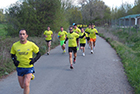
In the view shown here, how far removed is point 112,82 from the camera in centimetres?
609

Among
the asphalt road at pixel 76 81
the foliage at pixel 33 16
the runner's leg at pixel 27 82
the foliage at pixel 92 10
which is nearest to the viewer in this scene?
the runner's leg at pixel 27 82

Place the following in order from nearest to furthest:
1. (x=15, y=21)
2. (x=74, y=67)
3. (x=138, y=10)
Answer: (x=74, y=67)
(x=15, y=21)
(x=138, y=10)

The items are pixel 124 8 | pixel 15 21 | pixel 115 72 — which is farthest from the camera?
pixel 124 8

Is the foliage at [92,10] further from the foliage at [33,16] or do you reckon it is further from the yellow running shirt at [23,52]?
the yellow running shirt at [23,52]

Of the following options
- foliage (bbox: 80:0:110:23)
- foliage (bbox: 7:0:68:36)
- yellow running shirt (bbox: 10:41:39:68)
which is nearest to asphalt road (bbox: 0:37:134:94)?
yellow running shirt (bbox: 10:41:39:68)

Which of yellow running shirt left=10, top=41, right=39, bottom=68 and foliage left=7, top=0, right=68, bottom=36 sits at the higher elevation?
foliage left=7, top=0, right=68, bottom=36

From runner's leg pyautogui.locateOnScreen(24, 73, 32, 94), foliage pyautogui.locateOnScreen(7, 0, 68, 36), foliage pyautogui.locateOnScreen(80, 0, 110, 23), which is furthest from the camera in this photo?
foliage pyautogui.locateOnScreen(80, 0, 110, 23)

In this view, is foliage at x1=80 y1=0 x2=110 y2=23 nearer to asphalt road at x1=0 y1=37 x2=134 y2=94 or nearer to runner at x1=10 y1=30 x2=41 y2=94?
asphalt road at x1=0 y1=37 x2=134 y2=94

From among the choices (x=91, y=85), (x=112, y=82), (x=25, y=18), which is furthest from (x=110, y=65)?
(x=25, y=18)

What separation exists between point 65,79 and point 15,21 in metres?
10.7

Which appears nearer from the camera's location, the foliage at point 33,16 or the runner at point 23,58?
the runner at point 23,58

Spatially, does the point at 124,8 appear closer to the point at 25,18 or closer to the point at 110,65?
the point at 25,18

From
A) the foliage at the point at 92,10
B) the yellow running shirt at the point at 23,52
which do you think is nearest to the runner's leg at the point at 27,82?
the yellow running shirt at the point at 23,52

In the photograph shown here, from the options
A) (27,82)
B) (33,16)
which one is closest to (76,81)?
(27,82)
